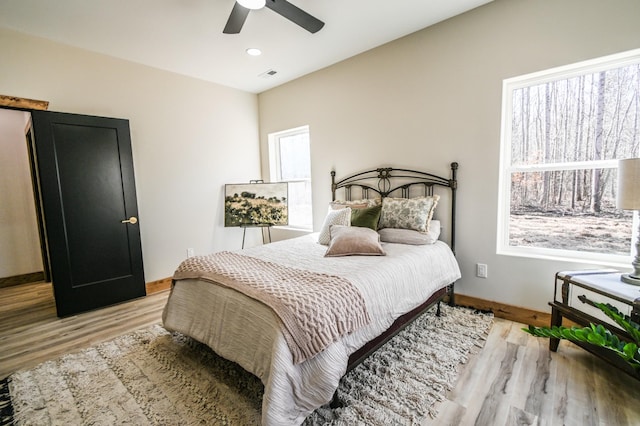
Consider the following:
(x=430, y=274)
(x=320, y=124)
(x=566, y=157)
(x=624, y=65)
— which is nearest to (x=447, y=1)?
(x=624, y=65)

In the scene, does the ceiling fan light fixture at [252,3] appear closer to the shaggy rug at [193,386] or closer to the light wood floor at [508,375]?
the shaggy rug at [193,386]

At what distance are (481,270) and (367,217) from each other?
3.92ft

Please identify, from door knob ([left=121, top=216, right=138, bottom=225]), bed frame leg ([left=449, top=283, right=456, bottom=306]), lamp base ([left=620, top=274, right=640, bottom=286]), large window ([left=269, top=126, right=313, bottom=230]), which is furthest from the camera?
large window ([left=269, top=126, right=313, bottom=230])

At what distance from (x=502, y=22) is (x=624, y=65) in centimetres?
94

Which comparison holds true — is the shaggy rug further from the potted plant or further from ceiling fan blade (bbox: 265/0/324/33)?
ceiling fan blade (bbox: 265/0/324/33)

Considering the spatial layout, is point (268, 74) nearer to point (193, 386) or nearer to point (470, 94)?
point (470, 94)

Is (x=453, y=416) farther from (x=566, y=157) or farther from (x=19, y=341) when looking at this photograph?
(x=19, y=341)

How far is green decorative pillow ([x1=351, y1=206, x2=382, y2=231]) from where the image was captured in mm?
2812

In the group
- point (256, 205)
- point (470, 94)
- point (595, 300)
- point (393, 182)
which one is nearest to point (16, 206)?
point (256, 205)

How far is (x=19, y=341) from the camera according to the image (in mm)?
2479

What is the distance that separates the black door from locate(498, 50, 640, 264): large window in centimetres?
397

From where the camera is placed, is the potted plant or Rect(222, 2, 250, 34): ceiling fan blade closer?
the potted plant

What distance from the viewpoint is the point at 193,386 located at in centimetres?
182

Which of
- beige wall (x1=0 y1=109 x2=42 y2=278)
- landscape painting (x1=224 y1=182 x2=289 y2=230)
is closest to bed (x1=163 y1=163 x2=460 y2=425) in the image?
landscape painting (x1=224 y1=182 x2=289 y2=230)
